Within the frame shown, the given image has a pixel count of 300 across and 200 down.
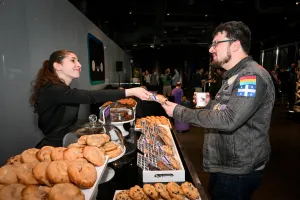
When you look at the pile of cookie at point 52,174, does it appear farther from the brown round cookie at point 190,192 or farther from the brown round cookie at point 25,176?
the brown round cookie at point 190,192

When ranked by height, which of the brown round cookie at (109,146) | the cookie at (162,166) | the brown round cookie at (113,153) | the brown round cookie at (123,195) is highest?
the brown round cookie at (109,146)

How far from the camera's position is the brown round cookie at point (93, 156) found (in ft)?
3.26

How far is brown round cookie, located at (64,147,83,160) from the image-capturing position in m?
1.01

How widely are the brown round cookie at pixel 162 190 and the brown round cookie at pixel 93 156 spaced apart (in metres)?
0.38

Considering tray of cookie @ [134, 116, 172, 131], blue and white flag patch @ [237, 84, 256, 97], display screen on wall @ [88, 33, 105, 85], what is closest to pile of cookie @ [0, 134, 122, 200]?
blue and white flag patch @ [237, 84, 256, 97]

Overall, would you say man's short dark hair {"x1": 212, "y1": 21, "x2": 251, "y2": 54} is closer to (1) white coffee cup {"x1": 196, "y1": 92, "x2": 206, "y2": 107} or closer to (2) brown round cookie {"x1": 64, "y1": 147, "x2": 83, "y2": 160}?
(1) white coffee cup {"x1": 196, "y1": 92, "x2": 206, "y2": 107}

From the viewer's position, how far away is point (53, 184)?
0.87 metres

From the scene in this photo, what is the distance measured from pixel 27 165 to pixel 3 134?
96.7 inches

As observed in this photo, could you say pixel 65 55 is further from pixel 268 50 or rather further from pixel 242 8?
pixel 268 50

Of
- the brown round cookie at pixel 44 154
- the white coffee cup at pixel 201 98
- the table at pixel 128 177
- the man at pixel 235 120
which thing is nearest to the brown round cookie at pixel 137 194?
the table at pixel 128 177

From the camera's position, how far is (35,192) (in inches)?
31.5

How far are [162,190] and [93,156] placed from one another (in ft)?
1.48

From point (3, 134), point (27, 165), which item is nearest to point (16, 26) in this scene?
point (3, 134)

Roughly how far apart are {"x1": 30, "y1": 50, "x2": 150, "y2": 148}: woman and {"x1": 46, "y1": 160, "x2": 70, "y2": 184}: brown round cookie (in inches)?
31.1
